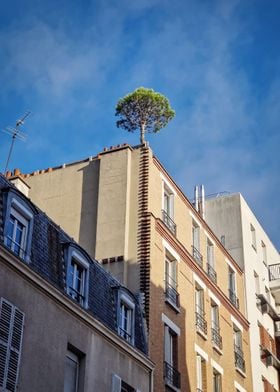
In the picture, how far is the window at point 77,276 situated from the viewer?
66.4ft

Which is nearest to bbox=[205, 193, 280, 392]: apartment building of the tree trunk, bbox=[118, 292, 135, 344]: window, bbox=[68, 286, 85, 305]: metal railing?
the tree trunk

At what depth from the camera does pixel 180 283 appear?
1064 inches

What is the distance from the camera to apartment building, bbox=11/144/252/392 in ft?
81.3

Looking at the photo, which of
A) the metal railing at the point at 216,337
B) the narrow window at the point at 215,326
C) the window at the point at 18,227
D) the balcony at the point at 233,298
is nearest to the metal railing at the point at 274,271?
the balcony at the point at 233,298

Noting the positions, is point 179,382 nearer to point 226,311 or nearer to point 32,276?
point 226,311

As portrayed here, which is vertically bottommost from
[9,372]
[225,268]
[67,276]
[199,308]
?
[9,372]

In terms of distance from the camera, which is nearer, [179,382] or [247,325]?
[179,382]

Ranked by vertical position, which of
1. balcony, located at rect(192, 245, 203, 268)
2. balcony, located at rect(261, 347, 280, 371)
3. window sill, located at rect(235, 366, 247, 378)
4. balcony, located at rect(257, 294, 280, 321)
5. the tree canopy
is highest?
the tree canopy

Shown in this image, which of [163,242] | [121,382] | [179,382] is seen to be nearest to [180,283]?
[163,242]

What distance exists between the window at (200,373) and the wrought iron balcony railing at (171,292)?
264 cm

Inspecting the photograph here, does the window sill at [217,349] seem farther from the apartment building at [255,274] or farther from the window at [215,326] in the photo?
the apartment building at [255,274]

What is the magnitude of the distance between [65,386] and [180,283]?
9199 millimetres

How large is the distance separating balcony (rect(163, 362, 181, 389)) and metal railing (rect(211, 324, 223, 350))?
4.59 meters

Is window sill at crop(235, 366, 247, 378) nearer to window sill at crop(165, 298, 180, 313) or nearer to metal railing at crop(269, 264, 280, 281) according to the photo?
window sill at crop(165, 298, 180, 313)
